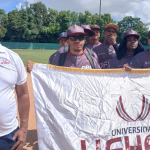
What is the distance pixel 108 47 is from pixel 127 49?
74 cm

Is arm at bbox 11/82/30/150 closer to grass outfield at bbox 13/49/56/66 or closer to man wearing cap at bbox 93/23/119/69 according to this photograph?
man wearing cap at bbox 93/23/119/69

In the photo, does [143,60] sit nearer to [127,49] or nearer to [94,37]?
[127,49]

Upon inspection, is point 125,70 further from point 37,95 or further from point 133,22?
point 133,22

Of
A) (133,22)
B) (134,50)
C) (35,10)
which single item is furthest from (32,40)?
(134,50)

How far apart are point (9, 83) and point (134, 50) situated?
2.65m

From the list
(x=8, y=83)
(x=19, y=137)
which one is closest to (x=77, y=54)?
(x=8, y=83)

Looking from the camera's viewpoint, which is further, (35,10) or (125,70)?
(35,10)

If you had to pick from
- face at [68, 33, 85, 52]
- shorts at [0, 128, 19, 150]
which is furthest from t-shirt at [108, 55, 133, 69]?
shorts at [0, 128, 19, 150]

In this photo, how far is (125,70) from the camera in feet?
9.10

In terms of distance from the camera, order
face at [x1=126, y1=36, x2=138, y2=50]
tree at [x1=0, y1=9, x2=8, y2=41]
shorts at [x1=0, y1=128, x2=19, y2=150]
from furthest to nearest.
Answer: tree at [x1=0, y1=9, x2=8, y2=41], face at [x1=126, y1=36, x2=138, y2=50], shorts at [x1=0, y1=128, x2=19, y2=150]

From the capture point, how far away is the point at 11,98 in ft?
6.04

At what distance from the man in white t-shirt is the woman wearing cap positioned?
2.11 metres

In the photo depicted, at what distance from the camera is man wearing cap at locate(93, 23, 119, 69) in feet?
13.6

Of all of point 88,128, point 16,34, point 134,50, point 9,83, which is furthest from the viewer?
point 16,34
